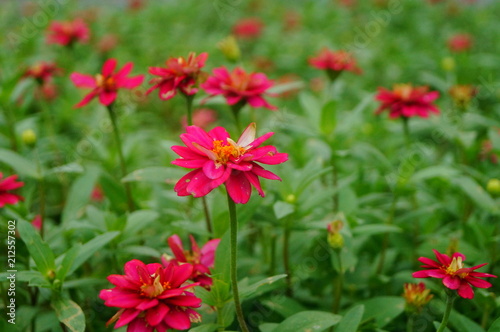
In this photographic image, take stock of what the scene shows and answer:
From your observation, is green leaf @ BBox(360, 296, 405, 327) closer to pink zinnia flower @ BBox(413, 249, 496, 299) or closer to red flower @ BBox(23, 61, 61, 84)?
pink zinnia flower @ BBox(413, 249, 496, 299)

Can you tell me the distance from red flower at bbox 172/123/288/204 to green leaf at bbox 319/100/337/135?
709 millimetres

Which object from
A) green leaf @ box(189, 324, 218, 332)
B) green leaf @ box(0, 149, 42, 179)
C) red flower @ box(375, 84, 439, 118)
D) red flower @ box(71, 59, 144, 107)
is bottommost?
green leaf @ box(189, 324, 218, 332)

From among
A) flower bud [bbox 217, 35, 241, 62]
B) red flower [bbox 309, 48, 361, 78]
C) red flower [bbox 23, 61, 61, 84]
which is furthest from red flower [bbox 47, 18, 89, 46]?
red flower [bbox 309, 48, 361, 78]

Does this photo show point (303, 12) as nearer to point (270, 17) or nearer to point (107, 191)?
point (270, 17)

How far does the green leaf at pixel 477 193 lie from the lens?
1.41m

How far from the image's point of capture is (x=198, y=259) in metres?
1.12

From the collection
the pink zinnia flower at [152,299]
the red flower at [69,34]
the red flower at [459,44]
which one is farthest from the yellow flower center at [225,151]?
the red flower at [459,44]

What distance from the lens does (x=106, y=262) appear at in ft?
4.87

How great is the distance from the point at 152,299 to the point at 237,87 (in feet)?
2.03

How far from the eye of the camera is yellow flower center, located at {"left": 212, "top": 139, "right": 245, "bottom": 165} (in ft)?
2.85

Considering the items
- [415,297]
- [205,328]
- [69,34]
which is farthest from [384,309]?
[69,34]

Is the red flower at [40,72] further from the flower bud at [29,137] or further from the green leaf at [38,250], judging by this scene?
the green leaf at [38,250]

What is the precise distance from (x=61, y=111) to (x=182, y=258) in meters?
1.60

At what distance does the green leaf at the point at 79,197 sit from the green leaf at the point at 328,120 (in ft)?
2.36
